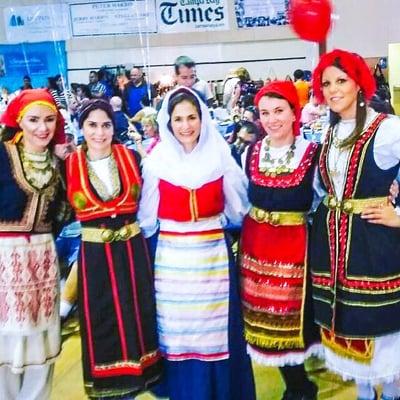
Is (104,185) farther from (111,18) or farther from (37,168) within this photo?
(111,18)

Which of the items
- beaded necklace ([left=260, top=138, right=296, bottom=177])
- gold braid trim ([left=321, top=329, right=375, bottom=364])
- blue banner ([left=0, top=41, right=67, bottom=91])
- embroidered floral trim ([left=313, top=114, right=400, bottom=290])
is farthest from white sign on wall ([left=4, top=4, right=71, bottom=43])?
gold braid trim ([left=321, top=329, right=375, bottom=364])

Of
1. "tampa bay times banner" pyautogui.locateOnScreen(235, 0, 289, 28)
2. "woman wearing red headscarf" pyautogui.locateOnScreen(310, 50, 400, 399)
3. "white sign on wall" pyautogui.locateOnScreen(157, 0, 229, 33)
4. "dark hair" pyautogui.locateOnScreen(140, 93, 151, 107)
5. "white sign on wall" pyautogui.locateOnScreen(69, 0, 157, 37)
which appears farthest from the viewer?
"white sign on wall" pyautogui.locateOnScreen(69, 0, 157, 37)

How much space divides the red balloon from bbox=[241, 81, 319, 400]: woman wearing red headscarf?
0.95 ft

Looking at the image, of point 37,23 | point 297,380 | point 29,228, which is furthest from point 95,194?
point 37,23

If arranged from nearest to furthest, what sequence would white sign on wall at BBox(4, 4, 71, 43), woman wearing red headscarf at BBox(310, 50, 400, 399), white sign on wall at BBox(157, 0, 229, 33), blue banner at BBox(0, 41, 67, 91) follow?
woman wearing red headscarf at BBox(310, 50, 400, 399), white sign on wall at BBox(157, 0, 229, 33), blue banner at BBox(0, 41, 67, 91), white sign on wall at BBox(4, 4, 71, 43)

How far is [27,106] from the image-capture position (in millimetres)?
2312

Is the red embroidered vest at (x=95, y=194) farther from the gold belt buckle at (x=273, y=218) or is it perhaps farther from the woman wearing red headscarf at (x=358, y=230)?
the woman wearing red headscarf at (x=358, y=230)

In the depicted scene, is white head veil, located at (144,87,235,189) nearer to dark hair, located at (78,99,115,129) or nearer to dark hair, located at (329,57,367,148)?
dark hair, located at (78,99,115,129)

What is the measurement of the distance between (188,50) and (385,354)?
21.7 ft

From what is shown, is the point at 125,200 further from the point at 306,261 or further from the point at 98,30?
the point at 98,30

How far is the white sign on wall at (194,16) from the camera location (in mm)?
8062

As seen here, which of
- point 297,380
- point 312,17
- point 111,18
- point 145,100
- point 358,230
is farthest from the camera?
point 111,18

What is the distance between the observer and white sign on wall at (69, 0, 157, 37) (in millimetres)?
8336

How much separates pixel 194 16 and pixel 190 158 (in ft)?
20.3
